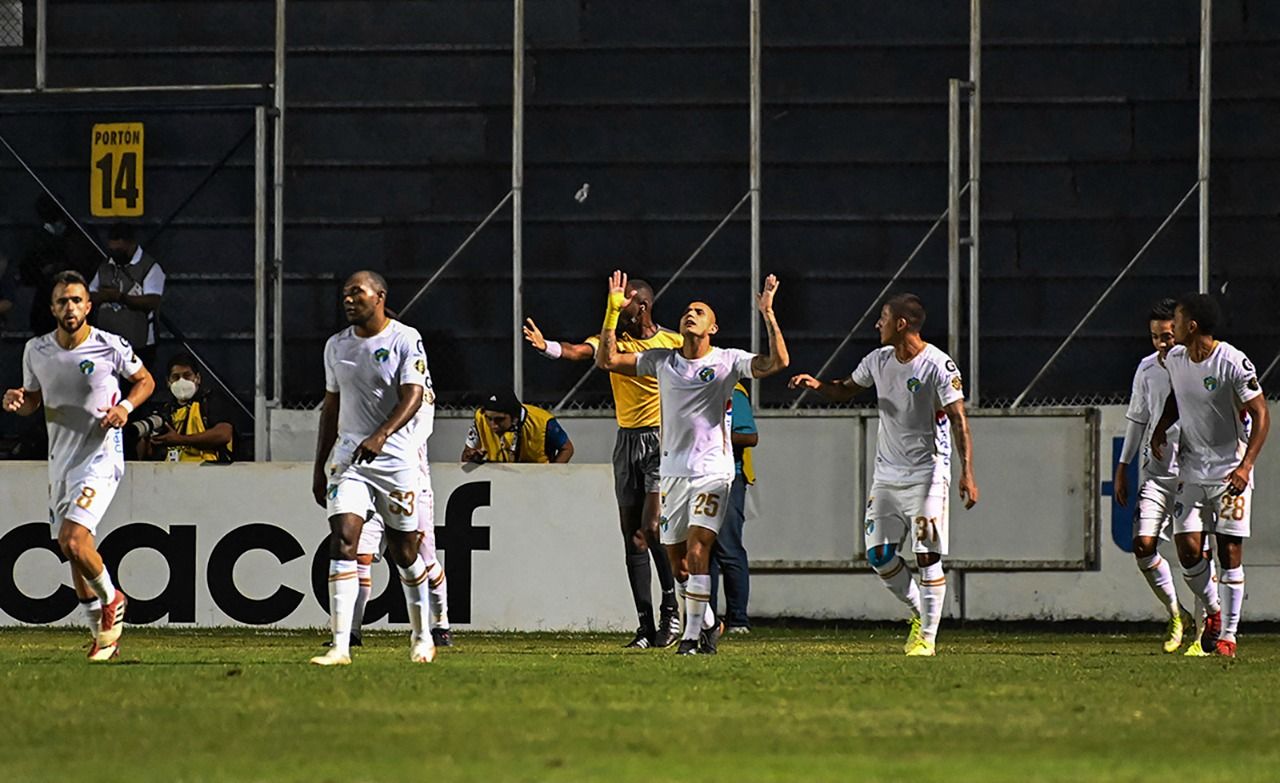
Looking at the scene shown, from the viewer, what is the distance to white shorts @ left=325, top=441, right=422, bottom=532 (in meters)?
12.1

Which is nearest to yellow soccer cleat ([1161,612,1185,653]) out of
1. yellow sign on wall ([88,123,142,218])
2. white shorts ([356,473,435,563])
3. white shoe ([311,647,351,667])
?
white shorts ([356,473,435,563])

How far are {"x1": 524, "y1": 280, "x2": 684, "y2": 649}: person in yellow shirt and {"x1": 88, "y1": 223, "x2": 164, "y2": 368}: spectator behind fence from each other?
19.4ft

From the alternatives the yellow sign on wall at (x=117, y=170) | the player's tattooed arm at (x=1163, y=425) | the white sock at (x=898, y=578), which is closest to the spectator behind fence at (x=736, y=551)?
the white sock at (x=898, y=578)

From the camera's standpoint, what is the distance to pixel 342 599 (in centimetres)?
1204

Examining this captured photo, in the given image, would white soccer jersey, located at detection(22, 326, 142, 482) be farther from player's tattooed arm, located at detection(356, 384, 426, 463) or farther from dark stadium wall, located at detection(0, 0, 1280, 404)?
dark stadium wall, located at detection(0, 0, 1280, 404)

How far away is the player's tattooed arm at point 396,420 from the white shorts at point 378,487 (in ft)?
0.48

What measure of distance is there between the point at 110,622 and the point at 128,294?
23.1 ft

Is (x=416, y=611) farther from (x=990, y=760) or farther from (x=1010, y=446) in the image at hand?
(x=1010, y=446)

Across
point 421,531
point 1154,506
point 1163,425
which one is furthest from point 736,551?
point 421,531

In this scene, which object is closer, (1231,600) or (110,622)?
(110,622)

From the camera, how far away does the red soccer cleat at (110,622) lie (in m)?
12.8

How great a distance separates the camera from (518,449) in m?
17.3

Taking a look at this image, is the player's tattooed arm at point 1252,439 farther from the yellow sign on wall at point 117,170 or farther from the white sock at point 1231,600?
the yellow sign on wall at point 117,170

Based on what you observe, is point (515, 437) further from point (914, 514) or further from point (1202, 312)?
point (1202, 312)
